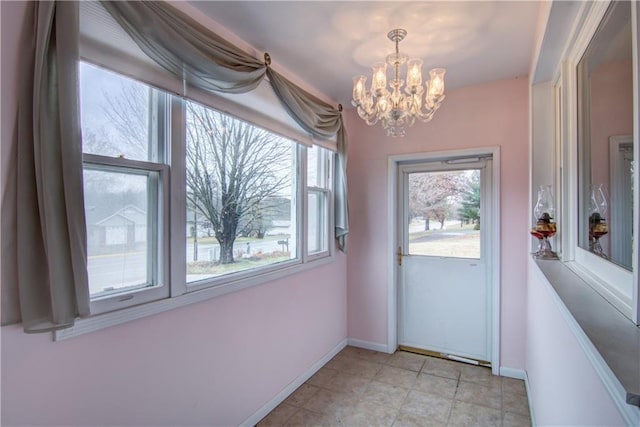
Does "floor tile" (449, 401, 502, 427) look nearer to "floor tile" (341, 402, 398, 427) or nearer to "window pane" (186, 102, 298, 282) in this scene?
"floor tile" (341, 402, 398, 427)

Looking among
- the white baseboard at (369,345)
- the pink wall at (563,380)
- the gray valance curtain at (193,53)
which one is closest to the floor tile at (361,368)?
the white baseboard at (369,345)

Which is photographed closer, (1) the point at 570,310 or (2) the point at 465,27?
(1) the point at 570,310

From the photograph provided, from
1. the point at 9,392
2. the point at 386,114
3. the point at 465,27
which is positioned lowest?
the point at 9,392

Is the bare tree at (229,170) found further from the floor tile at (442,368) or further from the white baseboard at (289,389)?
the floor tile at (442,368)

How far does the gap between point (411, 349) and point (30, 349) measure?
3121mm

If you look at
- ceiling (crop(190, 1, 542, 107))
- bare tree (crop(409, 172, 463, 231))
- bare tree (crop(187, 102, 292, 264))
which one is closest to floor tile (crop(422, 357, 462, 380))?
bare tree (crop(409, 172, 463, 231))

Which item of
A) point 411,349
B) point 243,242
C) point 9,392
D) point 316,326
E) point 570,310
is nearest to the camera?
point 570,310

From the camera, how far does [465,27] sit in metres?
2.03

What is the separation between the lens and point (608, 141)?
3.77 feet

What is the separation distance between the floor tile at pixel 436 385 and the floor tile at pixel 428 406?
0.23 feet

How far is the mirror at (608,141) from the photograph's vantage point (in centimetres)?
97

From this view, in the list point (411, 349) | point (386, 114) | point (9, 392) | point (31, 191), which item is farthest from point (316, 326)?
point (31, 191)

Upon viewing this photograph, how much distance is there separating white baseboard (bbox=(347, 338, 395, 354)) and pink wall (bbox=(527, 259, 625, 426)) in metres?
1.52

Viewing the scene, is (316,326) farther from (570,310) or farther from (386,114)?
(570,310)
